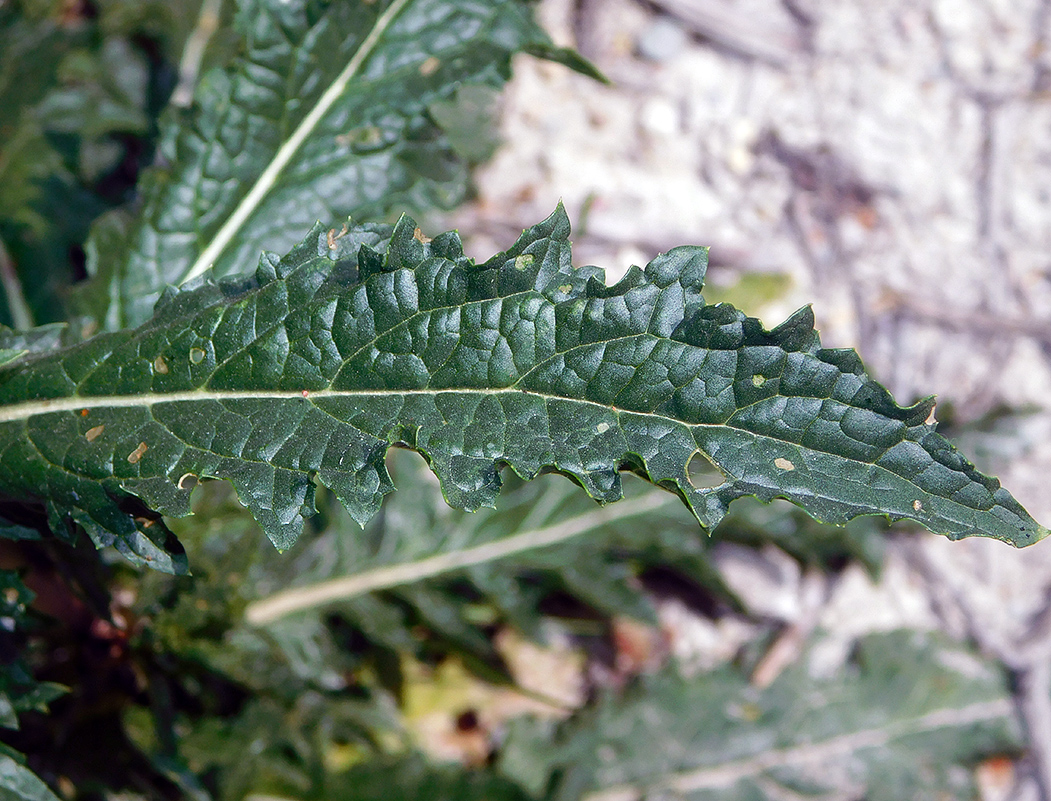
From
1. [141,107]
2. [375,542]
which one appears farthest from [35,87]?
[375,542]

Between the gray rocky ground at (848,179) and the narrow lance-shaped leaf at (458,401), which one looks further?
the gray rocky ground at (848,179)

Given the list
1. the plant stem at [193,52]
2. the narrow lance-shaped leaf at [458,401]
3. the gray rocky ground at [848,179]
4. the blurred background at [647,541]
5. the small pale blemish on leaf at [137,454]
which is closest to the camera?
the narrow lance-shaped leaf at [458,401]

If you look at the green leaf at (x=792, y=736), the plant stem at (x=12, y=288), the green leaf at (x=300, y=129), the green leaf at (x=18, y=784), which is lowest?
the green leaf at (x=792, y=736)

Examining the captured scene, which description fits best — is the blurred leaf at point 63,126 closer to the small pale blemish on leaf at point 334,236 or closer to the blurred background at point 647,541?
the blurred background at point 647,541

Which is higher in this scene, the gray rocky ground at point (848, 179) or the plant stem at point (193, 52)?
the plant stem at point (193, 52)

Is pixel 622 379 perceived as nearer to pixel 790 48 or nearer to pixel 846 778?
pixel 846 778

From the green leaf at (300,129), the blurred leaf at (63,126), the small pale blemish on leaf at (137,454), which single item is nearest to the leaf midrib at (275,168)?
the green leaf at (300,129)

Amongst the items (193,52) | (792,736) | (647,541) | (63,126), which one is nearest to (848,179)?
(647,541)
